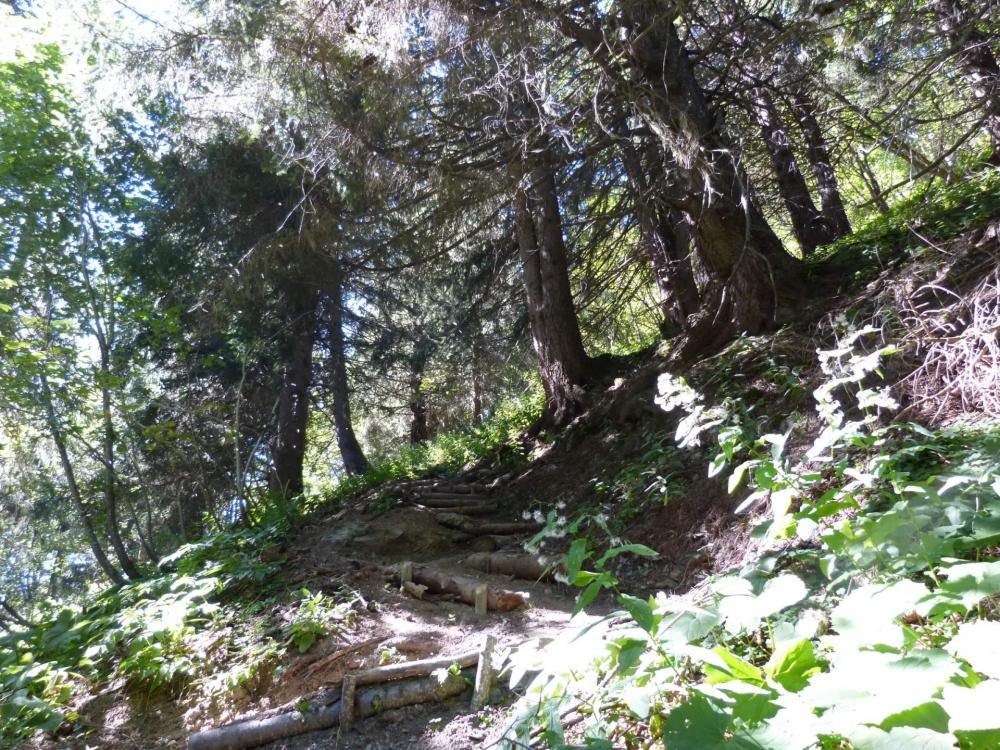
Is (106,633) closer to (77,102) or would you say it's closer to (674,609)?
(674,609)

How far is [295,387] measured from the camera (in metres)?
12.0

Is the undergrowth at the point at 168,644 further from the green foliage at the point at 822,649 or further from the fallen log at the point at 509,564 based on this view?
the green foliage at the point at 822,649

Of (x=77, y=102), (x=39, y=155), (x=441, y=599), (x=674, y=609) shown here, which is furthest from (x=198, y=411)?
Answer: (x=674, y=609)

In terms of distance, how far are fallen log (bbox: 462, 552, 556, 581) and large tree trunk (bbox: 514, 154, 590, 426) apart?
3.23 m

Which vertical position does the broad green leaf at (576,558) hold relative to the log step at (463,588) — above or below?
above

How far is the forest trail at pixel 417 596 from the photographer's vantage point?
3418 millimetres

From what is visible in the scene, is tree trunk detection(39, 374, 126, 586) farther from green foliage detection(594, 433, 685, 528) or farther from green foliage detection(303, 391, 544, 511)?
green foliage detection(594, 433, 685, 528)

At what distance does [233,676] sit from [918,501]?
150 inches

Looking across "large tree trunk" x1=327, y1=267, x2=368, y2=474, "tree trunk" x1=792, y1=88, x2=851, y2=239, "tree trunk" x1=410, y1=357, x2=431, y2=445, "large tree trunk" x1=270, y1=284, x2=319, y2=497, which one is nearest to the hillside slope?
"tree trunk" x1=792, y1=88, x2=851, y2=239

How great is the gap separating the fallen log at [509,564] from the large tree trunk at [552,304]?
3.23m

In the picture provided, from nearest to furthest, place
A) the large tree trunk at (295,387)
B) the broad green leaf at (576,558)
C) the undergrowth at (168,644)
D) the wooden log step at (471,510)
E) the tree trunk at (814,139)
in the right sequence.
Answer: the broad green leaf at (576,558)
the undergrowth at (168,644)
the tree trunk at (814,139)
the wooden log step at (471,510)
the large tree trunk at (295,387)

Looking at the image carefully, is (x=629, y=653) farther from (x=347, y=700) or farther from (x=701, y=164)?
(x=701, y=164)

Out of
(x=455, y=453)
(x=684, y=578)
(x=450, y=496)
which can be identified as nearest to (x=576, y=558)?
(x=684, y=578)

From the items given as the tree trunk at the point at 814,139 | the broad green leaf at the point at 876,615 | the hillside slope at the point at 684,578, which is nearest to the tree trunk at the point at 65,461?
the hillside slope at the point at 684,578
